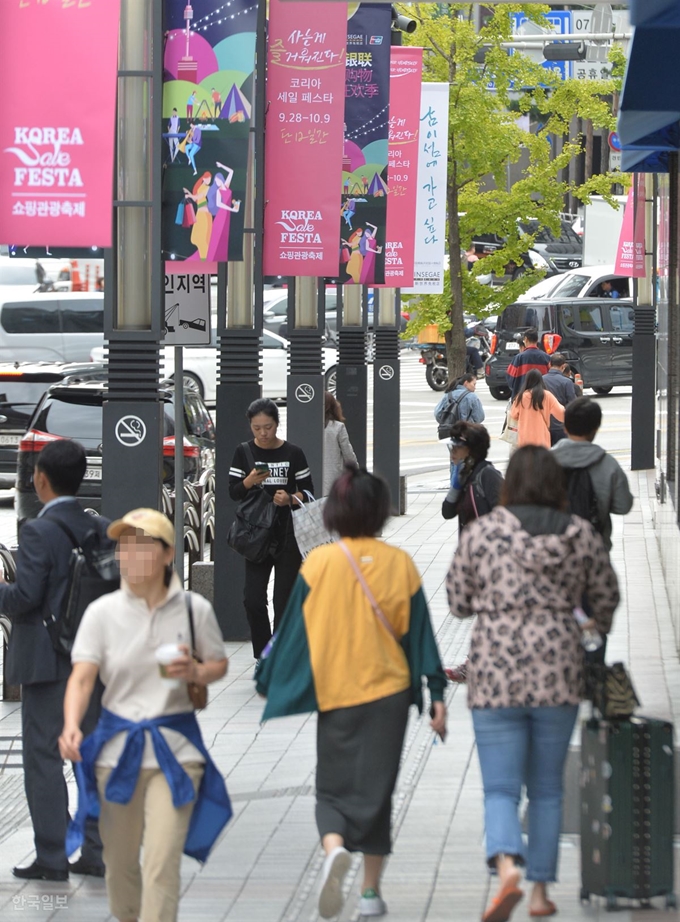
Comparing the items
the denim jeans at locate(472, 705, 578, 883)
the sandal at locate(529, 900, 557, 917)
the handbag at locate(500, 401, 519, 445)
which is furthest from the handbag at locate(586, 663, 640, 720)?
the handbag at locate(500, 401, 519, 445)

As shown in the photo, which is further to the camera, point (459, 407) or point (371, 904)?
point (459, 407)

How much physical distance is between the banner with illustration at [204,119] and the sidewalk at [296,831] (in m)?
2.72

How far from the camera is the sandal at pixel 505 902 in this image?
5.36 metres

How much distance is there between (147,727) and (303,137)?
24.7 feet

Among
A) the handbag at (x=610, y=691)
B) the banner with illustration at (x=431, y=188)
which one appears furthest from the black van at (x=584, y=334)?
the handbag at (x=610, y=691)

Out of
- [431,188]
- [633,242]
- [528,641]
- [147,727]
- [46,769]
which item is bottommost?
[46,769]

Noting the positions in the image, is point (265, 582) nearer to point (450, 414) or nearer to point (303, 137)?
point (303, 137)

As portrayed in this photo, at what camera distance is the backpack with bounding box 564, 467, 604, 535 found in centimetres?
862

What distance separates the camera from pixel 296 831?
23.0 ft

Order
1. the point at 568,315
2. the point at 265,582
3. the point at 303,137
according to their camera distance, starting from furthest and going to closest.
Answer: the point at 568,315
the point at 303,137
the point at 265,582

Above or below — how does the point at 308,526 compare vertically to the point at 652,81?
below

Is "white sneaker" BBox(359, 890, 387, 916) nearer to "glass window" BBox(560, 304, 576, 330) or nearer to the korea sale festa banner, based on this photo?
the korea sale festa banner

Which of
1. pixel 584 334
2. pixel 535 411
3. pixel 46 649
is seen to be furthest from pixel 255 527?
pixel 584 334

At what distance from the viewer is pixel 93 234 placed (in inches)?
291
